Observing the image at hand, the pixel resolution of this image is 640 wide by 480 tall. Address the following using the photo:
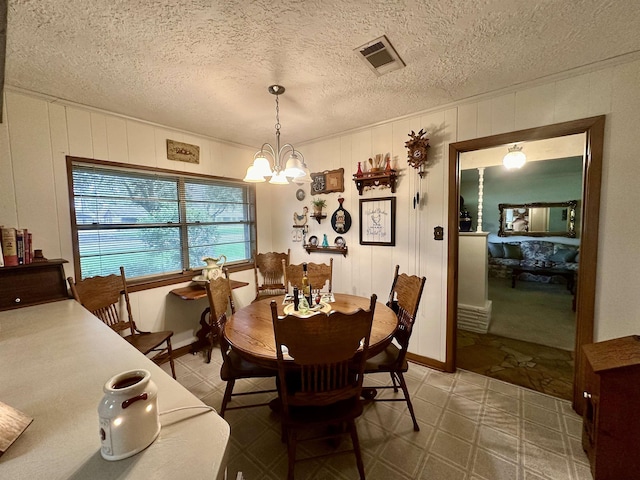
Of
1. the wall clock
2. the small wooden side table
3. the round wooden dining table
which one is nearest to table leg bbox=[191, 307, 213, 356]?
the small wooden side table

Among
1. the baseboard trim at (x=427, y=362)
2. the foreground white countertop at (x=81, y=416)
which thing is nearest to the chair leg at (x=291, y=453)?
the foreground white countertop at (x=81, y=416)

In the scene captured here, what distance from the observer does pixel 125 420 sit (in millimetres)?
637

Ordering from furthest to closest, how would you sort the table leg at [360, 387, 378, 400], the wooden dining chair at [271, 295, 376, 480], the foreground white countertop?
the table leg at [360, 387, 378, 400] < the wooden dining chair at [271, 295, 376, 480] < the foreground white countertop

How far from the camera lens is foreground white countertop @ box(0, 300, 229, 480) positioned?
618mm

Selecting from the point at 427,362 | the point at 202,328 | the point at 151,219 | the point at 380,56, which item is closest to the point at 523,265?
the point at 427,362

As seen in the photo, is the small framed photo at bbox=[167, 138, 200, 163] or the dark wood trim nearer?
the dark wood trim

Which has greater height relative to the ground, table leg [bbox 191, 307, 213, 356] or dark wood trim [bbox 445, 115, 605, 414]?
dark wood trim [bbox 445, 115, 605, 414]

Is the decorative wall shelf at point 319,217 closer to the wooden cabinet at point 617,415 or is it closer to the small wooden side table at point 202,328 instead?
the small wooden side table at point 202,328

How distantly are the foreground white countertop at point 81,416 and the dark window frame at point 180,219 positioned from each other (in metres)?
1.16

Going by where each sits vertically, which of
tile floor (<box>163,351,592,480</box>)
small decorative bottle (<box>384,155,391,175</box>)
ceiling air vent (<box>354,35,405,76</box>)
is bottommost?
tile floor (<box>163,351,592,480</box>)

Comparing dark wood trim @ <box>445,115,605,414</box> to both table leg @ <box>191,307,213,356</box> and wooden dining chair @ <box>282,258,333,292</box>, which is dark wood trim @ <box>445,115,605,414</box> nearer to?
wooden dining chair @ <box>282,258,333,292</box>

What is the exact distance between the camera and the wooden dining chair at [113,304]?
218 cm

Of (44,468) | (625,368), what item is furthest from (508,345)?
(44,468)

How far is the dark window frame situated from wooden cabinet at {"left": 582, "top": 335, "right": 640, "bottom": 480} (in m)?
3.30
